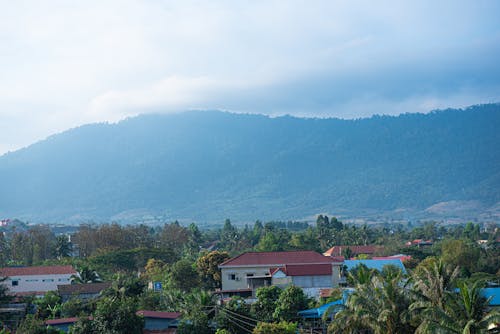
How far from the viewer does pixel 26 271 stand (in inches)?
2117

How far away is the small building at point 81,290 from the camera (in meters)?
44.8

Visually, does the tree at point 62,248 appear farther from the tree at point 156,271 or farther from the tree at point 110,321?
the tree at point 110,321

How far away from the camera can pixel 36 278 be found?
174 ft

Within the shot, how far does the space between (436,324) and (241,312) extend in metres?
15.5

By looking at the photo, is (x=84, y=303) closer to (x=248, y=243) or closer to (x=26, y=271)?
(x=26, y=271)

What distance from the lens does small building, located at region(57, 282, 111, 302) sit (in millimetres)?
44772

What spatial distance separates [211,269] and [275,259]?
521 centimetres

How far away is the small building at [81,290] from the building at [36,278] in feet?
22.0

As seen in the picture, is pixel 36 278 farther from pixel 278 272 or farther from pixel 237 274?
pixel 278 272

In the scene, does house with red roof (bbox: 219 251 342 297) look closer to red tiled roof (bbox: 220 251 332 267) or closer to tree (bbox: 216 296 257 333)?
red tiled roof (bbox: 220 251 332 267)

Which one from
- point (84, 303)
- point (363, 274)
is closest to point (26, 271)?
point (84, 303)

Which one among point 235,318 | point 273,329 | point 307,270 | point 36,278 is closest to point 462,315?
point 273,329

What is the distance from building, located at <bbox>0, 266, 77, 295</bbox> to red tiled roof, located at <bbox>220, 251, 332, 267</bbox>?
1460cm

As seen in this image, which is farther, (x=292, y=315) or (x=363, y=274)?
(x=292, y=315)
